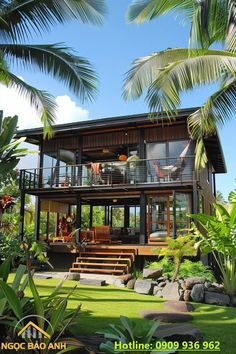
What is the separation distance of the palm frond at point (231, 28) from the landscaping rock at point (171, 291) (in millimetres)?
5743

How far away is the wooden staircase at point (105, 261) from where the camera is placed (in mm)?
13688

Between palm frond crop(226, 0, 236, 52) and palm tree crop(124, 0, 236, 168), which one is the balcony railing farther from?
palm frond crop(226, 0, 236, 52)

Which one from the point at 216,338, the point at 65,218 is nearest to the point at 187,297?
the point at 216,338

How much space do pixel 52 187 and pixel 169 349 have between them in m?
14.5

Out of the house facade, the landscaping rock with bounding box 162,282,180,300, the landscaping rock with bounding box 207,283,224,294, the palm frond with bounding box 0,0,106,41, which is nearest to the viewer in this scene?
the palm frond with bounding box 0,0,106,41

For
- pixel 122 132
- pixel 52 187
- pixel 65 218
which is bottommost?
pixel 65 218

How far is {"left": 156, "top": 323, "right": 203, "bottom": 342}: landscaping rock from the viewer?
4.63m

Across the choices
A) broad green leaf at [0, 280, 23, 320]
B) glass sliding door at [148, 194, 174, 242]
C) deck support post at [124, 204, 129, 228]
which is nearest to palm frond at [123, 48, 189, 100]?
broad green leaf at [0, 280, 23, 320]

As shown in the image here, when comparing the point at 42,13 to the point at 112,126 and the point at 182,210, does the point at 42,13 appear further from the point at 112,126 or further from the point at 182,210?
the point at 182,210

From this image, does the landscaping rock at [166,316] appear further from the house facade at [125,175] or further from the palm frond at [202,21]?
the house facade at [125,175]

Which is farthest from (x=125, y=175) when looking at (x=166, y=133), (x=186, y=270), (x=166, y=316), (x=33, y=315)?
(x=33, y=315)

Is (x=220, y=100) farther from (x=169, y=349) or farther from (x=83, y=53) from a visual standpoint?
(x=169, y=349)

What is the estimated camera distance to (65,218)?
1983 cm

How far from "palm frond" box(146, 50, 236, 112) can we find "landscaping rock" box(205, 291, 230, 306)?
456cm
